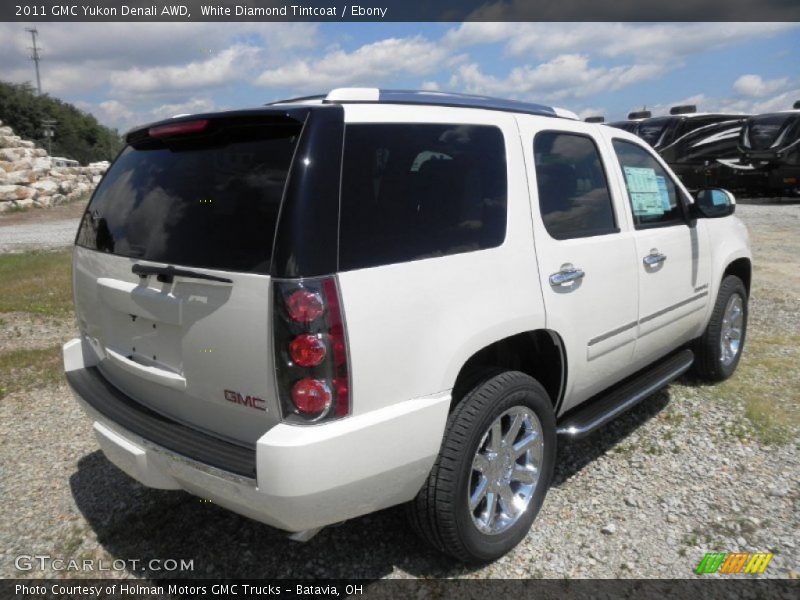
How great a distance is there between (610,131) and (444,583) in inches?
104

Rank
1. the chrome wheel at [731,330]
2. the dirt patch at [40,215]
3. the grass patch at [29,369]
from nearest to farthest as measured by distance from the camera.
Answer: the chrome wheel at [731,330]
the grass patch at [29,369]
the dirt patch at [40,215]

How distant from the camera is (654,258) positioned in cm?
355

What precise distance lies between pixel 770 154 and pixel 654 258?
1500cm

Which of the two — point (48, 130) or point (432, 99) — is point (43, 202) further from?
point (48, 130)

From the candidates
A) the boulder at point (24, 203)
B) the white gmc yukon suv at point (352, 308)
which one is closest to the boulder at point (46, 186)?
the boulder at point (24, 203)

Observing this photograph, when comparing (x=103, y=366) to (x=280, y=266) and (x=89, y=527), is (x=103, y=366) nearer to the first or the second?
(x=89, y=527)

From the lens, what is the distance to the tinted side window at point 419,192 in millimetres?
2180

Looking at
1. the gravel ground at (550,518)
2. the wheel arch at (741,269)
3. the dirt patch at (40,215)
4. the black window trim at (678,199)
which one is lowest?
the gravel ground at (550,518)

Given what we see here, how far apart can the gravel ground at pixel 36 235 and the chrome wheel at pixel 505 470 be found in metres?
11.1

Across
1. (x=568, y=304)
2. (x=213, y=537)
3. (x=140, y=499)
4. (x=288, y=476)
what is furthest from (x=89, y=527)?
(x=568, y=304)

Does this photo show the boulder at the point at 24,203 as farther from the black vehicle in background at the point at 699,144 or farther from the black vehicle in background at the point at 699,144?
the black vehicle in background at the point at 699,144

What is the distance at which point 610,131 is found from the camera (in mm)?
3641

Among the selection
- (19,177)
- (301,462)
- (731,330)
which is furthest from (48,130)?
(301,462)

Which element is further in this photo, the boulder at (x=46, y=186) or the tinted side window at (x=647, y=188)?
the boulder at (x=46, y=186)
